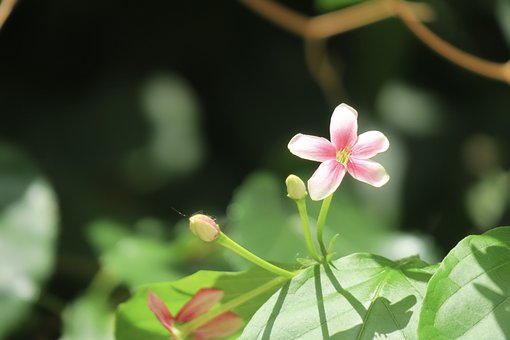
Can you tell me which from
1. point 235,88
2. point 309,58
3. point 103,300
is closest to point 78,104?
point 235,88

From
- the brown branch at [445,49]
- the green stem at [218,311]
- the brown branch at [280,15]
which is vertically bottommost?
the green stem at [218,311]

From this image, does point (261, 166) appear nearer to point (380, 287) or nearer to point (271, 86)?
point (271, 86)

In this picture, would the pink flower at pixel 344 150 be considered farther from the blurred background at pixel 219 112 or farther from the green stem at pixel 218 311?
the blurred background at pixel 219 112

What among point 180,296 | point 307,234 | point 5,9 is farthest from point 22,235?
point 307,234

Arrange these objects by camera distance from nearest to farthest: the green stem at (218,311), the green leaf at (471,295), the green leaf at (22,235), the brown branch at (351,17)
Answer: the green leaf at (471,295) → the green stem at (218,311) → the green leaf at (22,235) → the brown branch at (351,17)

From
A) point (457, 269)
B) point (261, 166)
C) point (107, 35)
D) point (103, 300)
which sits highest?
point (107, 35)

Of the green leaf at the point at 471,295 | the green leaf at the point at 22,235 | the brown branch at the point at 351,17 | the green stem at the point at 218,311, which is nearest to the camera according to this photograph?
the green leaf at the point at 471,295

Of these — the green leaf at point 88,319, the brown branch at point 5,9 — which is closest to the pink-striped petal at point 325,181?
the green leaf at point 88,319
